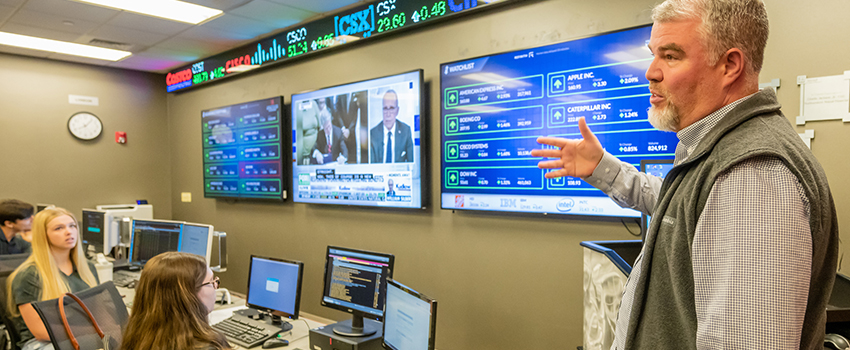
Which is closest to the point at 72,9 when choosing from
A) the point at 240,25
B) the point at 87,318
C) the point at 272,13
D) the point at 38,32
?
the point at 38,32

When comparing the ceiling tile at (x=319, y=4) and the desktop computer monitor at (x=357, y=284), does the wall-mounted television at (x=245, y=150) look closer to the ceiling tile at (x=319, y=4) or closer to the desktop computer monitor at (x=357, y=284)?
the ceiling tile at (x=319, y=4)

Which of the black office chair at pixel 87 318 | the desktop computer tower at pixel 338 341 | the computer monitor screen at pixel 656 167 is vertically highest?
the computer monitor screen at pixel 656 167

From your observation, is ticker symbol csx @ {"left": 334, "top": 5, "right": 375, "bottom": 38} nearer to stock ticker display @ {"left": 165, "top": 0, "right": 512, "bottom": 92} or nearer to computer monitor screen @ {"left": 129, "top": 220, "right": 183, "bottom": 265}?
stock ticker display @ {"left": 165, "top": 0, "right": 512, "bottom": 92}

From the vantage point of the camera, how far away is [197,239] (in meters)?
3.12

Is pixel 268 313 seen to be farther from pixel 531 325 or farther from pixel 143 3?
pixel 143 3

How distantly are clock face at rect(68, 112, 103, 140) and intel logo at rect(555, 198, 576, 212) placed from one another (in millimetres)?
5313

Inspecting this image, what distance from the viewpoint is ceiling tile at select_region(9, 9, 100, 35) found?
12.3 ft

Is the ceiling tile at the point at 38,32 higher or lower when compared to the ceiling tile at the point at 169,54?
higher

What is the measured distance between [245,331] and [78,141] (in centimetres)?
438

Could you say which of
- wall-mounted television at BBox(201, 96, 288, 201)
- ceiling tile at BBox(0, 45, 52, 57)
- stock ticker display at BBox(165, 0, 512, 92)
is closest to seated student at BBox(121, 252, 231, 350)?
stock ticker display at BBox(165, 0, 512, 92)

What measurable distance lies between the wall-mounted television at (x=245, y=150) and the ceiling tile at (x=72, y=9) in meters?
1.29

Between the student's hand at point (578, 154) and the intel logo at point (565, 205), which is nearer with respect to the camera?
the student's hand at point (578, 154)

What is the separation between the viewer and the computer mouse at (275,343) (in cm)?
211

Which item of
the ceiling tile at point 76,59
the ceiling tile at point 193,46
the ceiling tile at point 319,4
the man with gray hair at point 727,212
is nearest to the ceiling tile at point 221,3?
the ceiling tile at point 319,4
